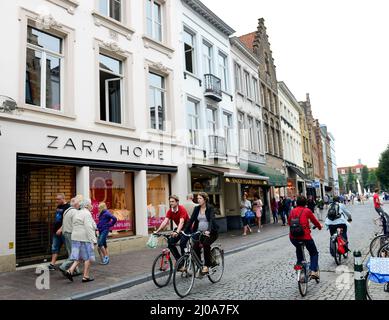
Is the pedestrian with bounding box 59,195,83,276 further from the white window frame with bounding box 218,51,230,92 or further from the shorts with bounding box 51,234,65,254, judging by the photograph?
the white window frame with bounding box 218,51,230,92

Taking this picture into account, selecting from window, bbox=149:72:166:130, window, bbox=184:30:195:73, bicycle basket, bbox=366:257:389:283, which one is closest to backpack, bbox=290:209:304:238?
bicycle basket, bbox=366:257:389:283

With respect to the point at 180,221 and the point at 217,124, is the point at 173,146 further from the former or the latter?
the point at 180,221

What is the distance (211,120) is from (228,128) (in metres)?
2.13

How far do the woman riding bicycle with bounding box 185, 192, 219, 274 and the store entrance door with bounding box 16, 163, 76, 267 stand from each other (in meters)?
4.86

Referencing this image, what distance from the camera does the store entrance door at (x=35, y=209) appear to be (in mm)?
9703

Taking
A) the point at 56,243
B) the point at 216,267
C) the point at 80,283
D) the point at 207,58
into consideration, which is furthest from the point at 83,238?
the point at 207,58

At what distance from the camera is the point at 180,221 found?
305 inches

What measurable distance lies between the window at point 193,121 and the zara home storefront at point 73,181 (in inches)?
84.4

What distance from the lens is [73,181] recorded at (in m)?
11.4

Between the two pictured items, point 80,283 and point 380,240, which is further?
point 380,240

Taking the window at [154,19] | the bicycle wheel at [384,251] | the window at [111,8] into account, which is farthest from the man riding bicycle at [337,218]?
the window at [154,19]

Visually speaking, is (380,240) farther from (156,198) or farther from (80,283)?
(156,198)

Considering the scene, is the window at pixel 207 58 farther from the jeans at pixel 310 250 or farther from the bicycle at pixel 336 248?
the jeans at pixel 310 250
